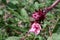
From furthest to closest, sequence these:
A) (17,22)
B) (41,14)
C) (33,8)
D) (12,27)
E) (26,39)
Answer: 1. (33,8)
2. (17,22)
3. (12,27)
4. (26,39)
5. (41,14)

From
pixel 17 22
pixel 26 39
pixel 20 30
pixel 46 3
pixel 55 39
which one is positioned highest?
pixel 46 3

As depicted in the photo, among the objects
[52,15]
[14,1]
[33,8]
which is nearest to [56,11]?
[52,15]

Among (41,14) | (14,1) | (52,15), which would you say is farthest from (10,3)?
(41,14)

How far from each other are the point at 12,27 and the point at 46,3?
49 cm

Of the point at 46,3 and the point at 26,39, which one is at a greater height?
the point at 46,3

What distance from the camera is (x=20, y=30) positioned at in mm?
1432

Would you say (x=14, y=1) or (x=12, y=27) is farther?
(x=14, y=1)

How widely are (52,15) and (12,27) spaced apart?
1.44 feet

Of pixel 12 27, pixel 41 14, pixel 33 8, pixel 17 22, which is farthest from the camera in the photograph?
pixel 33 8

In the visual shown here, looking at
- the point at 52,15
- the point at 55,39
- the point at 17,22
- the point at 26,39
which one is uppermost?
the point at 52,15

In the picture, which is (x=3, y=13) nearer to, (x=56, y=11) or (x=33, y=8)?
(x=33, y=8)

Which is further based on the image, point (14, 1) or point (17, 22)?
point (14, 1)

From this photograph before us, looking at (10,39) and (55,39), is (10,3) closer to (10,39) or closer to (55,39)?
(10,39)

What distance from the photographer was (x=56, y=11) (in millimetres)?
1809
